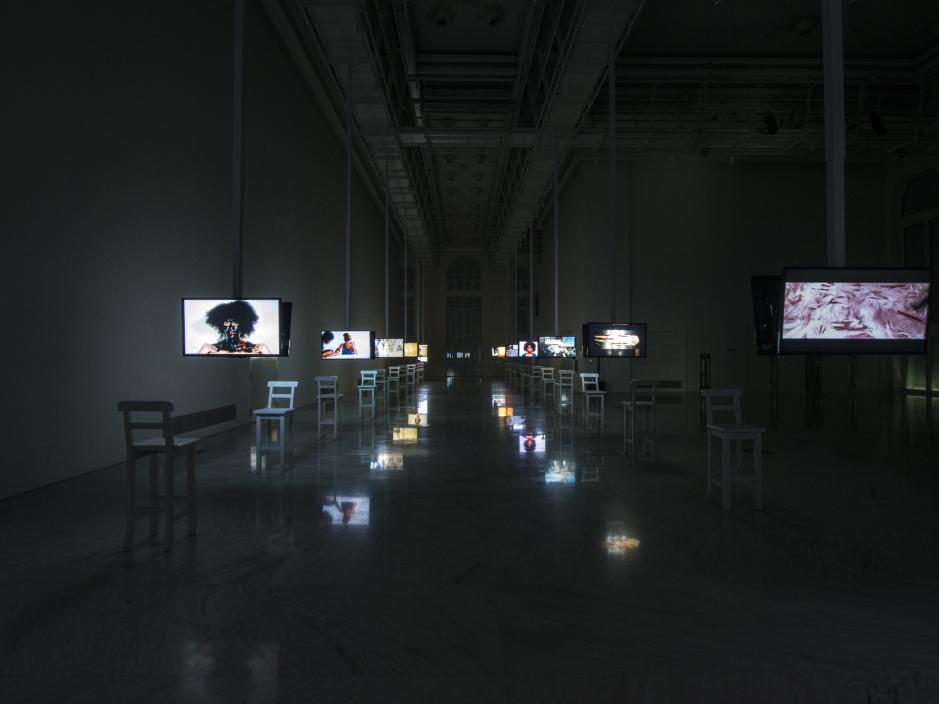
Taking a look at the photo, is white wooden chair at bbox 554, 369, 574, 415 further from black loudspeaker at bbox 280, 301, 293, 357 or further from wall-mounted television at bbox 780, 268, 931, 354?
wall-mounted television at bbox 780, 268, 931, 354

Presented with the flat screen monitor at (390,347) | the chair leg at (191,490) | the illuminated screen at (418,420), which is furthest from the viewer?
the flat screen monitor at (390,347)

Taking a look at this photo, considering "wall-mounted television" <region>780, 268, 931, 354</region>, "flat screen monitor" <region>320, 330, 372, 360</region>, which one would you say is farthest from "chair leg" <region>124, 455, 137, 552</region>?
"flat screen monitor" <region>320, 330, 372, 360</region>

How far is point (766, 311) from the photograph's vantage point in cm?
568

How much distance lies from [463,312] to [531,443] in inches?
1140

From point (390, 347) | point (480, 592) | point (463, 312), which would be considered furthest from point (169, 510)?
point (463, 312)

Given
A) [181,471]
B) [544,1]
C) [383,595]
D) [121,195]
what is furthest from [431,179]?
[383,595]

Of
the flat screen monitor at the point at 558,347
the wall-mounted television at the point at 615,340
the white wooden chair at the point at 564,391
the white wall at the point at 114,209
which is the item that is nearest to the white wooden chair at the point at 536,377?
the white wooden chair at the point at 564,391

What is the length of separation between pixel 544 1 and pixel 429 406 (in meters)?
10.8

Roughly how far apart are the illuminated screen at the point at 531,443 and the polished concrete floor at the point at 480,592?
2.08m

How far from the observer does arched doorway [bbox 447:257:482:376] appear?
38.5 meters

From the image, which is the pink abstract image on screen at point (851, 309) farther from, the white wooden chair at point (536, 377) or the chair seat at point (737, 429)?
the white wooden chair at point (536, 377)

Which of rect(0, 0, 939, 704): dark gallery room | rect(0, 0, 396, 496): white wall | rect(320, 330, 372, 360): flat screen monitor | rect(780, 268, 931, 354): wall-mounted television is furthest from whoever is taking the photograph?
rect(320, 330, 372, 360): flat screen monitor

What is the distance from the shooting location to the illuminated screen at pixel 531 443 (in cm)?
934

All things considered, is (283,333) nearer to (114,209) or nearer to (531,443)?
(114,209)
